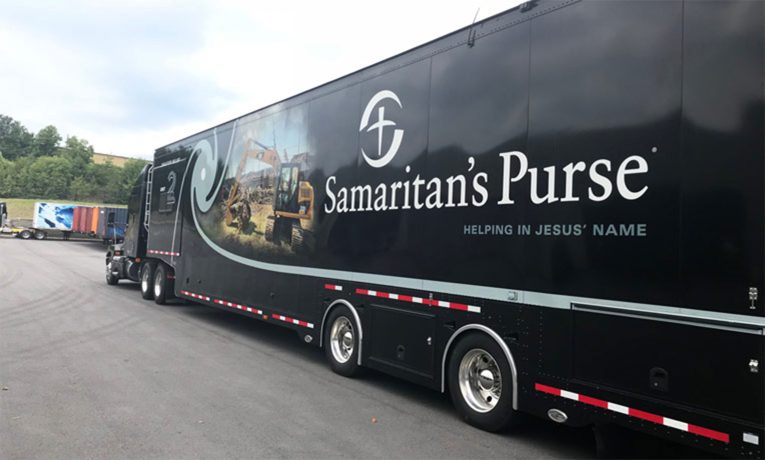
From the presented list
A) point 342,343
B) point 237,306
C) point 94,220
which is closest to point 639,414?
point 342,343

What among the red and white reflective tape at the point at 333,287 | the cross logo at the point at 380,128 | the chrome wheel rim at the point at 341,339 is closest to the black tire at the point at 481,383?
the chrome wheel rim at the point at 341,339

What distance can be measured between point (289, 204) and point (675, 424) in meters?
5.67

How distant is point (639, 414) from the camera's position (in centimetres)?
364

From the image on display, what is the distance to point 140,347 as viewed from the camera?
26.2ft

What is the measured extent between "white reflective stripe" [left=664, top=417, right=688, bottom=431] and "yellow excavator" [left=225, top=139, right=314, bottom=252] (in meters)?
4.80

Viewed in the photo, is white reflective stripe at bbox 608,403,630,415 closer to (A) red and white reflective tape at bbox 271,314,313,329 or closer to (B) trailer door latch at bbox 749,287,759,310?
(B) trailer door latch at bbox 749,287,759,310

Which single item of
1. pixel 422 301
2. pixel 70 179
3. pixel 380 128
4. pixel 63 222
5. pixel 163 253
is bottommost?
pixel 422 301

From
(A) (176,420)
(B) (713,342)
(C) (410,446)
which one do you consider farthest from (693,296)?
(A) (176,420)

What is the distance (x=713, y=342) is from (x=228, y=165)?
27.2 ft

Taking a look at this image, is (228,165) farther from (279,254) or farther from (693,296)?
(693,296)

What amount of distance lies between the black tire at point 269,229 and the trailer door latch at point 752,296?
20.6 feet

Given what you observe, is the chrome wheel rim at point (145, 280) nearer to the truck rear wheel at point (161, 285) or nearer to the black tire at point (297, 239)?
the truck rear wheel at point (161, 285)

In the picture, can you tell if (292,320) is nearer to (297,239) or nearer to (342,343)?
(342,343)

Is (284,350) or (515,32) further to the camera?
(284,350)
